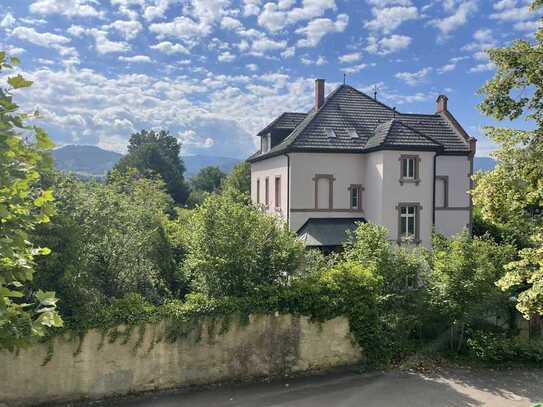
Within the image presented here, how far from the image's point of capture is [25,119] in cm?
479

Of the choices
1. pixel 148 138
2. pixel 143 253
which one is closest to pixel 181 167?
pixel 148 138

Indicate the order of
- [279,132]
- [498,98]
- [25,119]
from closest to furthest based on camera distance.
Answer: [25,119] → [498,98] → [279,132]

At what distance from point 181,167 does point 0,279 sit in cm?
7740

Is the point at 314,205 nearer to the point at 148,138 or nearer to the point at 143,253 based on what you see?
the point at 143,253

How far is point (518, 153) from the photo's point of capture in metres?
9.35

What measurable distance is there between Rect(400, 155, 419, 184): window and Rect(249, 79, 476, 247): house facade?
0.05 meters

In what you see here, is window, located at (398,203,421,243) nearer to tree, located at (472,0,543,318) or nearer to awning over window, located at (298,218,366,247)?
awning over window, located at (298,218,366,247)

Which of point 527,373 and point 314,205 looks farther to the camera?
point 314,205

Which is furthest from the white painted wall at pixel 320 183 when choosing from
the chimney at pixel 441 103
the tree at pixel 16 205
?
the tree at pixel 16 205

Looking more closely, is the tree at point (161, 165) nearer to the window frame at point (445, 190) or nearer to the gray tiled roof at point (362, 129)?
the gray tiled roof at point (362, 129)

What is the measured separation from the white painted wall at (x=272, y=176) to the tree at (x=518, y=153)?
500 inches

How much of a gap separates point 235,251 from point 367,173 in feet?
44.3

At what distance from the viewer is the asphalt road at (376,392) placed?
10.2 meters

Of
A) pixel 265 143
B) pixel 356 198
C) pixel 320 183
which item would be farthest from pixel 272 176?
pixel 356 198
